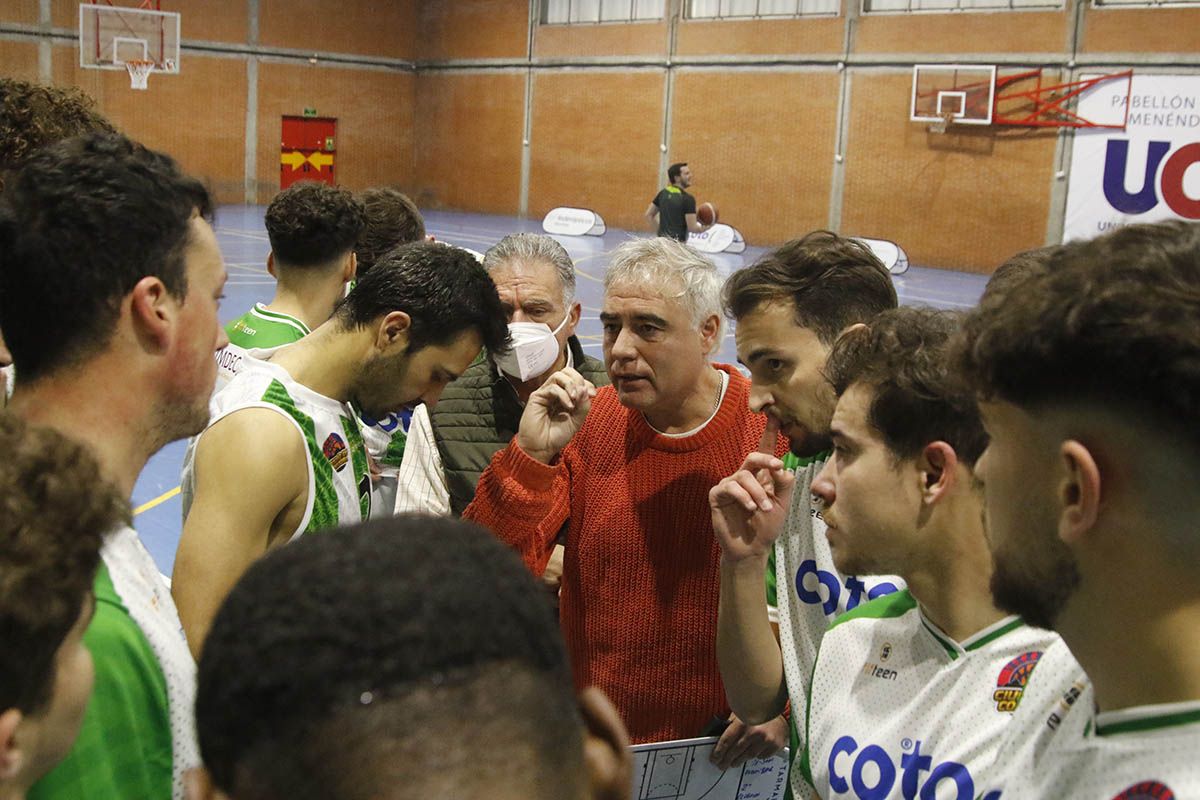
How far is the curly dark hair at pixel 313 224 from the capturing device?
15.7 ft

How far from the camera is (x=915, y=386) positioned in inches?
90.8

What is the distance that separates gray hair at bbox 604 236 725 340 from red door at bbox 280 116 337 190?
28.2 meters

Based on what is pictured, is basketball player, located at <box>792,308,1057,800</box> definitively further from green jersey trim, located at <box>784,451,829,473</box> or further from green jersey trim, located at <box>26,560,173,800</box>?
green jersey trim, located at <box>26,560,173,800</box>

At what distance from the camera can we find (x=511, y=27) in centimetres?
3023

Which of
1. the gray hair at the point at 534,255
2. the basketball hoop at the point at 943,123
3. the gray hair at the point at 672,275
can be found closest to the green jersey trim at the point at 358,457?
the gray hair at the point at 672,275

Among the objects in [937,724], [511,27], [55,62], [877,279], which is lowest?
[937,724]

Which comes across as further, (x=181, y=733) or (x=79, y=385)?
(x=79, y=385)

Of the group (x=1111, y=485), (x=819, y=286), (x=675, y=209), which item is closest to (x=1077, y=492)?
(x=1111, y=485)

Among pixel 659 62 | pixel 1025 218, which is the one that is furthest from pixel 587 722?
pixel 659 62

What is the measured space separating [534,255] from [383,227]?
42.0 inches

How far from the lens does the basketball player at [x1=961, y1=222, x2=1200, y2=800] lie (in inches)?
57.0

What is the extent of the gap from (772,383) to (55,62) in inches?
1082

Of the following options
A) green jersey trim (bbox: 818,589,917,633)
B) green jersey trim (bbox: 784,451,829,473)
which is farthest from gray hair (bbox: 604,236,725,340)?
green jersey trim (bbox: 818,589,917,633)

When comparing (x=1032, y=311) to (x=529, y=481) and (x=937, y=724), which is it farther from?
(x=529, y=481)
